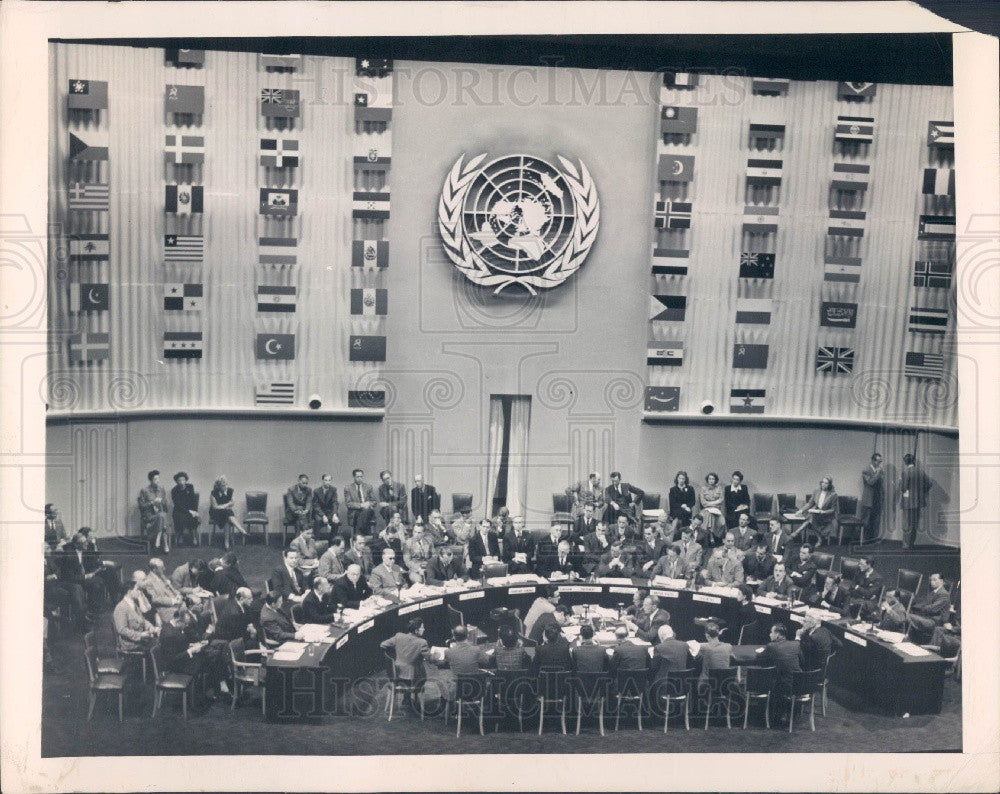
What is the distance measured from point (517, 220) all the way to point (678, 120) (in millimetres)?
1434

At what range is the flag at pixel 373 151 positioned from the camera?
7672mm

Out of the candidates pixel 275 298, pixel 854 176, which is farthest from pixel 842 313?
pixel 275 298

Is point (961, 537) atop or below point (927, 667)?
atop

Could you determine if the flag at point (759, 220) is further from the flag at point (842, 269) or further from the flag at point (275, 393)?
the flag at point (275, 393)

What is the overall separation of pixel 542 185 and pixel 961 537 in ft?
13.5

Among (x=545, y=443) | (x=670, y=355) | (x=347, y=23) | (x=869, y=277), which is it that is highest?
(x=347, y=23)

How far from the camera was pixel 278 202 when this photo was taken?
7.68 m

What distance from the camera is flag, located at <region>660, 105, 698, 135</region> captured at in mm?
7719

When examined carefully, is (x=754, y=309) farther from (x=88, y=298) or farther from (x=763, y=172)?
(x=88, y=298)

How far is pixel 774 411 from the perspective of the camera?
8.09m

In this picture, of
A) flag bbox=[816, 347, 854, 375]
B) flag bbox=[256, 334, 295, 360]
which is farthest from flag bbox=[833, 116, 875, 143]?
flag bbox=[256, 334, 295, 360]

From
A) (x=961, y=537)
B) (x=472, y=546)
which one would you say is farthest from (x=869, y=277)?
(x=472, y=546)

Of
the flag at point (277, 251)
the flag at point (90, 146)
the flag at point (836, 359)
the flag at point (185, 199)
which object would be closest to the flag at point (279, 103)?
the flag at point (185, 199)

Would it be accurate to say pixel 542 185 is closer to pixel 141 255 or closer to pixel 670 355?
pixel 670 355
